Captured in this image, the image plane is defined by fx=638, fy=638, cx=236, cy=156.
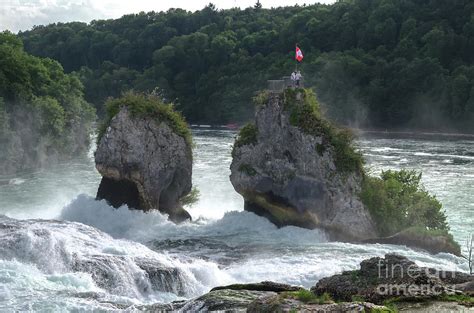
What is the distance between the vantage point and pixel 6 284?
70.9 ft

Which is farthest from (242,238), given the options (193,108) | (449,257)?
(193,108)

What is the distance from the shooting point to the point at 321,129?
34.2m

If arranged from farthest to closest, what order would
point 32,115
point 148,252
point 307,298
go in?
point 32,115, point 148,252, point 307,298

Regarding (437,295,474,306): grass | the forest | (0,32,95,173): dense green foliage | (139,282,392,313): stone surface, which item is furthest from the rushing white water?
the forest

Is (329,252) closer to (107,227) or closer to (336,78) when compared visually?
(107,227)

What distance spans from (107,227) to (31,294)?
12868 millimetres

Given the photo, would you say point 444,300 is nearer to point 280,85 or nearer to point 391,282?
point 391,282

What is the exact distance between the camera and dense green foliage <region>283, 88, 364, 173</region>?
109ft

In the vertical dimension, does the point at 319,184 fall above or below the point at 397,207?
above

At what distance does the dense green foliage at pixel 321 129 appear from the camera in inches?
1307

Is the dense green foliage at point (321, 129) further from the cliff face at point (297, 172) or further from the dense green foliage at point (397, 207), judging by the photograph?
the dense green foliage at point (397, 207)

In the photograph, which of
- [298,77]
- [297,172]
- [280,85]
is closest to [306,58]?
[280,85]

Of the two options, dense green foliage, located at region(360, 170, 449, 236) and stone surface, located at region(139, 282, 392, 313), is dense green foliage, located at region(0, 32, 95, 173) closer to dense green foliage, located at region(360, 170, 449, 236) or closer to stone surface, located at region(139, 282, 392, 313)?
dense green foliage, located at region(360, 170, 449, 236)

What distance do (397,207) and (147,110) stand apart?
14.8 m
